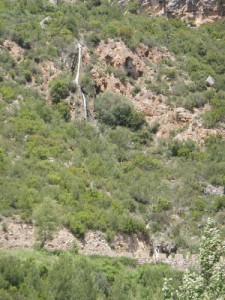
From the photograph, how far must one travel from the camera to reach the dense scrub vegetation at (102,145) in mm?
27938

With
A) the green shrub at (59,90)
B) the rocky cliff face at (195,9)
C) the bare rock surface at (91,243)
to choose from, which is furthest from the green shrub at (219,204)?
the rocky cliff face at (195,9)

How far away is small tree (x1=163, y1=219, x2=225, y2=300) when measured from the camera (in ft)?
40.7

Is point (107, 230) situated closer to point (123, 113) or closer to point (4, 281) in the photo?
point (4, 281)

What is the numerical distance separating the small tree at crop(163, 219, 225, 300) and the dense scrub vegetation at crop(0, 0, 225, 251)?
43.2 feet

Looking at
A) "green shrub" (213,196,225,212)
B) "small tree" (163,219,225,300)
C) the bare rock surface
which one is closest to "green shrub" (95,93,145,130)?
"green shrub" (213,196,225,212)

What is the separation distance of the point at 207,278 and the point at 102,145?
21780 mm

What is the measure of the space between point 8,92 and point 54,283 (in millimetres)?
16609

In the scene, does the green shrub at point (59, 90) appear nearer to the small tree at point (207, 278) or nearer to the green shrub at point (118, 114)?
the green shrub at point (118, 114)

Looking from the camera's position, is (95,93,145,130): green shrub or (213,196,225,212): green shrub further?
(95,93,145,130): green shrub

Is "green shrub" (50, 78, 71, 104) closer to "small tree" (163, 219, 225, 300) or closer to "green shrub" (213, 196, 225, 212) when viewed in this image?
"green shrub" (213, 196, 225, 212)

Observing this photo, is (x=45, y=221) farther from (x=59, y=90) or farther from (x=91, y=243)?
(x=59, y=90)

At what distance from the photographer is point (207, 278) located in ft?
43.1

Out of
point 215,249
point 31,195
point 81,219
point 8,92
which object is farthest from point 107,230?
point 215,249

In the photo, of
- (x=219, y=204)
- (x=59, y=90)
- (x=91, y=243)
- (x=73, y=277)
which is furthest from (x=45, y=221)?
(x=59, y=90)
